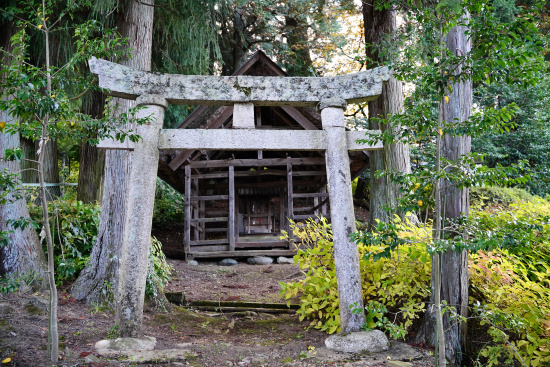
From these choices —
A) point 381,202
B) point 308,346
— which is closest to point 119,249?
point 308,346

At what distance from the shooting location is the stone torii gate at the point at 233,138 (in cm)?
418

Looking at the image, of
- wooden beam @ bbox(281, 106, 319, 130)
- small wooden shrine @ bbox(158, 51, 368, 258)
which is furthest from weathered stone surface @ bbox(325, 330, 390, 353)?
wooden beam @ bbox(281, 106, 319, 130)

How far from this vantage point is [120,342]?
3967 mm

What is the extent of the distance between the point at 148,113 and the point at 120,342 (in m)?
2.45

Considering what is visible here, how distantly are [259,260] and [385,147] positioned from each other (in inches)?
212

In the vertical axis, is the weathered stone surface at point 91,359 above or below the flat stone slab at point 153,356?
above

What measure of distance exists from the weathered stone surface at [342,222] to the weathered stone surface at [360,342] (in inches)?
4.9

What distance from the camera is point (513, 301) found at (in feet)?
12.4

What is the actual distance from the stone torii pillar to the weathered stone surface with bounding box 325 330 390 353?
2.07 m

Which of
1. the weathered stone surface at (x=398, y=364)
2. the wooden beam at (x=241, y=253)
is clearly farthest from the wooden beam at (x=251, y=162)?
the weathered stone surface at (x=398, y=364)

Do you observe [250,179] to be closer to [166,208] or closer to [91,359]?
[166,208]

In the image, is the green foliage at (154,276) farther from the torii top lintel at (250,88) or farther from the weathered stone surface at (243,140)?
the torii top lintel at (250,88)

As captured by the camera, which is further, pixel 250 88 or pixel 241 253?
pixel 241 253

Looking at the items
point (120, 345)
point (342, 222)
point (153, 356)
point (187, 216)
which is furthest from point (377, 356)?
point (187, 216)
